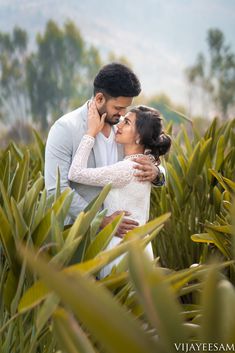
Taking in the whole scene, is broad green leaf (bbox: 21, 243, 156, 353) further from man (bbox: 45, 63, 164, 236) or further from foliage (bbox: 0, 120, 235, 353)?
man (bbox: 45, 63, 164, 236)

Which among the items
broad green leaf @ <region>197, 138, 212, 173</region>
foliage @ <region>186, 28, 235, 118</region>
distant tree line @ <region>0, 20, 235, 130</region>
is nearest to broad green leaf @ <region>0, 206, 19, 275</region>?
broad green leaf @ <region>197, 138, 212, 173</region>

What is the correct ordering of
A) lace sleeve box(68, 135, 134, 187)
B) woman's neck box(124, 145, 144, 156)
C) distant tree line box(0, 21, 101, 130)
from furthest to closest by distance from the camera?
distant tree line box(0, 21, 101, 130), woman's neck box(124, 145, 144, 156), lace sleeve box(68, 135, 134, 187)

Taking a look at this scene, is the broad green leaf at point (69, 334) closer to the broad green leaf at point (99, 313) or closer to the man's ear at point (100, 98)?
the broad green leaf at point (99, 313)

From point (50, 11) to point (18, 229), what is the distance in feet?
286

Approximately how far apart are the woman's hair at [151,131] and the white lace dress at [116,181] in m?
0.09

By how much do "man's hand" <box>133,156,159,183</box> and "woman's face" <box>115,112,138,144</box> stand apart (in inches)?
3.2

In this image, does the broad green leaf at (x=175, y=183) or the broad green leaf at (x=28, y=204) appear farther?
the broad green leaf at (x=175, y=183)

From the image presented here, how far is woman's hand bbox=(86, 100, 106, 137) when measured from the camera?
3.19 meters

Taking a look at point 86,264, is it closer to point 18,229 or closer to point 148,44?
point 18,229

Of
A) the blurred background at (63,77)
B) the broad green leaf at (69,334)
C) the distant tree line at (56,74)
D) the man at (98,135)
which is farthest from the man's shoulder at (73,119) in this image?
the distant tree line at (56,74)

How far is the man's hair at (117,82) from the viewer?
3225mm

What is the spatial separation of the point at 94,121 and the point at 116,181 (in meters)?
0.26

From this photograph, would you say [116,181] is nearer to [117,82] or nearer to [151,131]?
[151,131]

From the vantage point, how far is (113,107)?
3242mm
